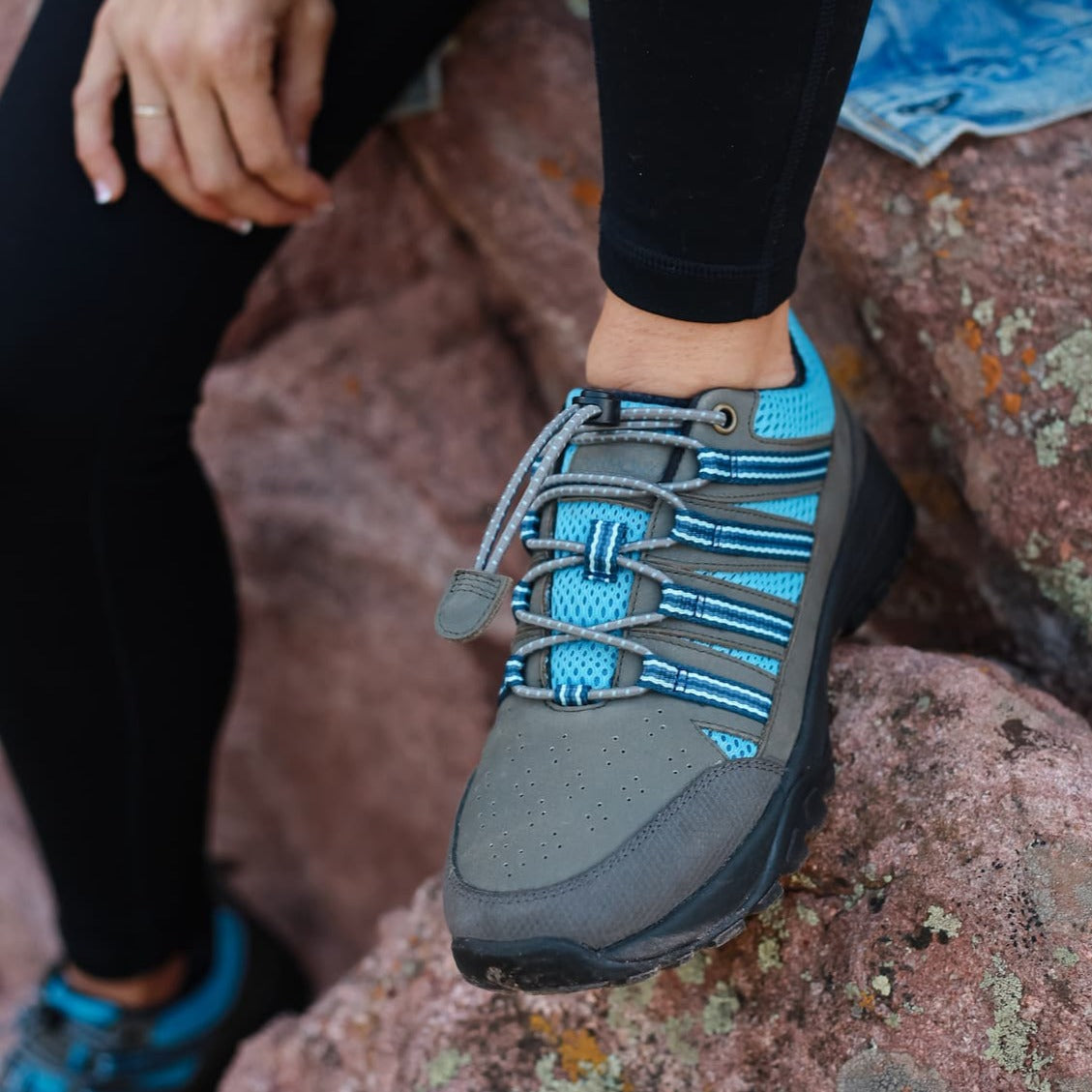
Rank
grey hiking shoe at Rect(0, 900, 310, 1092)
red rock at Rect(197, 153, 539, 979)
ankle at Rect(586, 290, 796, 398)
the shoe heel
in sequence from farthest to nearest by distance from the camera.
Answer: red rock at Rect(197, 153, 539, 979) → grey hiking shoe at Rect(0, 900, 310, 1092) → the shoe heel → ankle at Rect(586, 290, 796, 398)

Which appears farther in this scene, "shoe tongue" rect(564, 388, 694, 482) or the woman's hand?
the woman's hand

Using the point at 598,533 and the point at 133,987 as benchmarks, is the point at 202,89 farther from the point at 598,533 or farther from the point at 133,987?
the point at 133,987

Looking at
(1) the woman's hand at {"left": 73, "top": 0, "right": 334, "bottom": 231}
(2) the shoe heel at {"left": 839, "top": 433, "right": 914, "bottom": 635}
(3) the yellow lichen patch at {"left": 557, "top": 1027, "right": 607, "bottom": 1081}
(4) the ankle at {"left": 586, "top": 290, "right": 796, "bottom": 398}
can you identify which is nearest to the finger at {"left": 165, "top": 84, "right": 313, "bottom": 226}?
(1) the woman's hand at {"left": 73, "top": 0, "right": 334, "bottom": 231}

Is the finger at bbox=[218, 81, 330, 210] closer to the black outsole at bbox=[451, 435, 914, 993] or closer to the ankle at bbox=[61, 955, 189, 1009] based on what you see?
the black outsole at bbox=[451, 435, 914, 993]

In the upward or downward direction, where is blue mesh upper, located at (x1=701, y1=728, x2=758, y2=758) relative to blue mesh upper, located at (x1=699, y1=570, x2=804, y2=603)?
downward

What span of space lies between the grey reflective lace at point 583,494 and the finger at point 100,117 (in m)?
0.51

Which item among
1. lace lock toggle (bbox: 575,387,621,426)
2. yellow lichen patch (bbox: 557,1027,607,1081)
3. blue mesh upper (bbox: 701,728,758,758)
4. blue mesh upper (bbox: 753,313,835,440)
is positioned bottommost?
yellow lichen patch (bbox: 557,1027,607,1081)

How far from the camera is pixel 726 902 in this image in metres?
0.80

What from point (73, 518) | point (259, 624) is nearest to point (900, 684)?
point (73, 518)

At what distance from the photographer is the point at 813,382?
0.99 meters

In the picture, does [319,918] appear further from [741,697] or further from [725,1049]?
[741,697]

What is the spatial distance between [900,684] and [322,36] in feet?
2.73

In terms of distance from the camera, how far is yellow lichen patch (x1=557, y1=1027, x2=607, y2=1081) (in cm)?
98

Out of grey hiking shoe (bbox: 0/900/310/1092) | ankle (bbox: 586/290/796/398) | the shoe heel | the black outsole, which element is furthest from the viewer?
grey hiking shoe (bbox: 0/900/310/1092)
